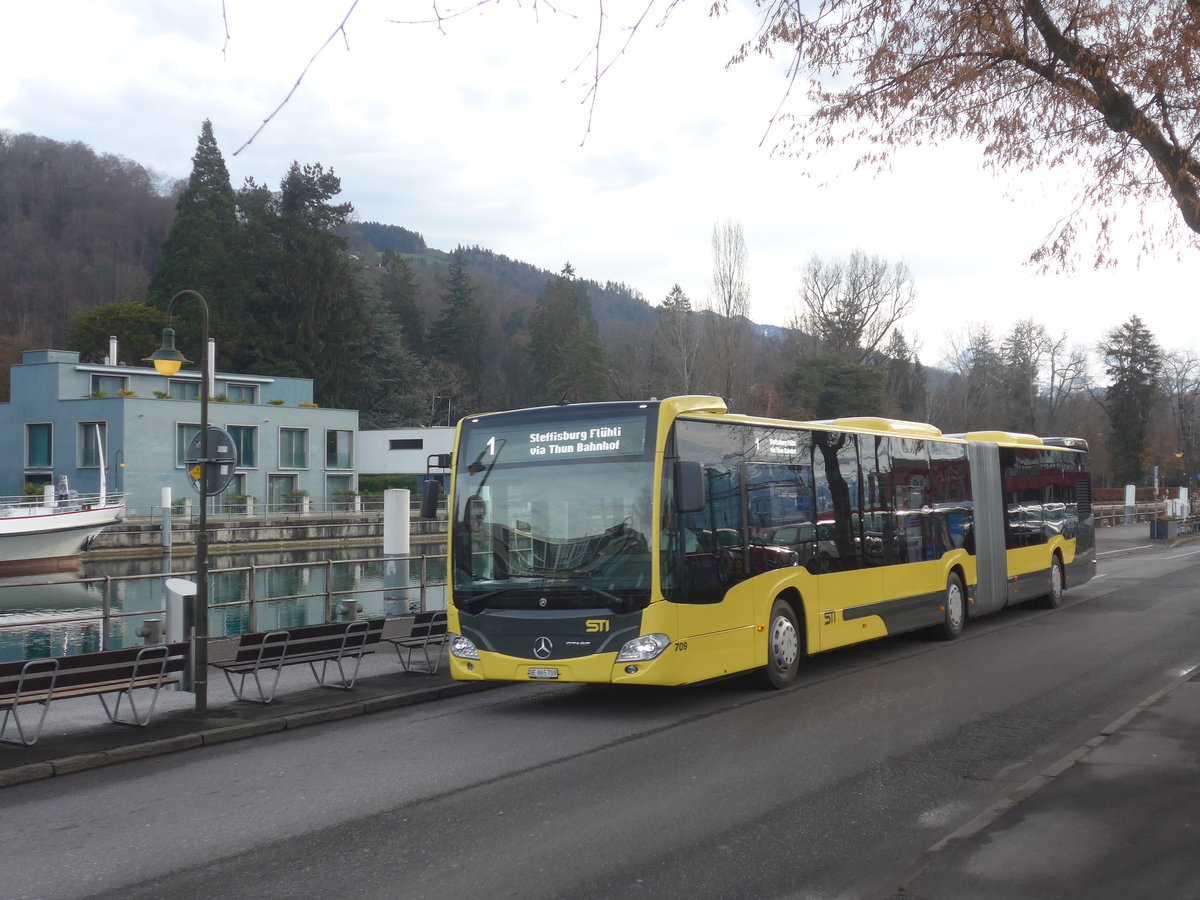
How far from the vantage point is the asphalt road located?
620 centimetres

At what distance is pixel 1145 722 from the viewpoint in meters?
10.1

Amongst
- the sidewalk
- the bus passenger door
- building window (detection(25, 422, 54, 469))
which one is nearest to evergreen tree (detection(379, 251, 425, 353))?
building window (detection(25, 422, 54, 469))

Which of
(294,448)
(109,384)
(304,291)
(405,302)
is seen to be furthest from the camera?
(405,302)

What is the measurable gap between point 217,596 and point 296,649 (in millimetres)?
22731

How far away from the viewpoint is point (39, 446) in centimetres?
6000

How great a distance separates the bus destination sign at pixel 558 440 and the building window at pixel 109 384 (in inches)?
2186

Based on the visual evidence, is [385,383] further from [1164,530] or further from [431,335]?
[1164,530]

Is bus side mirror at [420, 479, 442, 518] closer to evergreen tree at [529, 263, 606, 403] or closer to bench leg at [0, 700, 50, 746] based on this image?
bench leg at [0, 700, 50, 746]

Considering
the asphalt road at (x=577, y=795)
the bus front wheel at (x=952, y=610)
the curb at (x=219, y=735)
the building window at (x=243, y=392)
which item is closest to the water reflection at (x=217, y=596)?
the curb at (x=219, y=735)

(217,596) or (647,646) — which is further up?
(647,646)

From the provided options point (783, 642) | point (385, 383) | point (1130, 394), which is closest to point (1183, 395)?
point (1130, 394)

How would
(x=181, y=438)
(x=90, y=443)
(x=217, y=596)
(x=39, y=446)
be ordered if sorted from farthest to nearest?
(x=39, y=446) → (x=181, y=438) → (x=90, y=443) → (x=217, y=596)

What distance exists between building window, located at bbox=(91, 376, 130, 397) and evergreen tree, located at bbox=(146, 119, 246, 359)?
42.9 feet

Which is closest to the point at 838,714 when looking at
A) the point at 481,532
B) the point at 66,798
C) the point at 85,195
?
the point at 481,532
